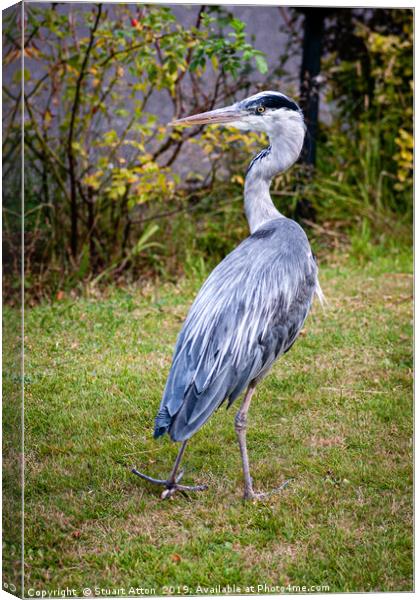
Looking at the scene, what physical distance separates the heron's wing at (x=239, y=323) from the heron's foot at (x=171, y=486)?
1.07 feet

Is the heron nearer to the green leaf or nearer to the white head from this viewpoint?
the white head

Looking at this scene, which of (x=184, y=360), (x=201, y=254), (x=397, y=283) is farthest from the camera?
(x=397, y=283)

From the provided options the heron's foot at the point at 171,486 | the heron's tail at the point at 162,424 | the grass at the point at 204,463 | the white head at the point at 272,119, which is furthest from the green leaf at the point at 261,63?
the heron's foot at the point at 171,486

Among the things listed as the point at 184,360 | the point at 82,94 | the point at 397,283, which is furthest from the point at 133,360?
the point at 397,283

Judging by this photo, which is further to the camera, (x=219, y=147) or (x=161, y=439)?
(x=219, y=147)

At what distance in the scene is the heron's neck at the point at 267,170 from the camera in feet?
11.2

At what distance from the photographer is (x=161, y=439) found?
11.6 feet

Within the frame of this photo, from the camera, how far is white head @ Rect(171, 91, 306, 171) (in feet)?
11.0

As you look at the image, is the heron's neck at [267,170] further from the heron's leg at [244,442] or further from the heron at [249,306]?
the heron's leg at [244,442]

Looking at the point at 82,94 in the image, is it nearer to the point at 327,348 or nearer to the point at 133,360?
the point at 133,360

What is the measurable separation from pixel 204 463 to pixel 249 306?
65 cm

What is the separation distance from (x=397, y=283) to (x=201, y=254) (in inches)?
44.9

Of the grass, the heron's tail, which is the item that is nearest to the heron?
the heron's tail

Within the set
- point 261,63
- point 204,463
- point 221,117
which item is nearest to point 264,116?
point 221,117
